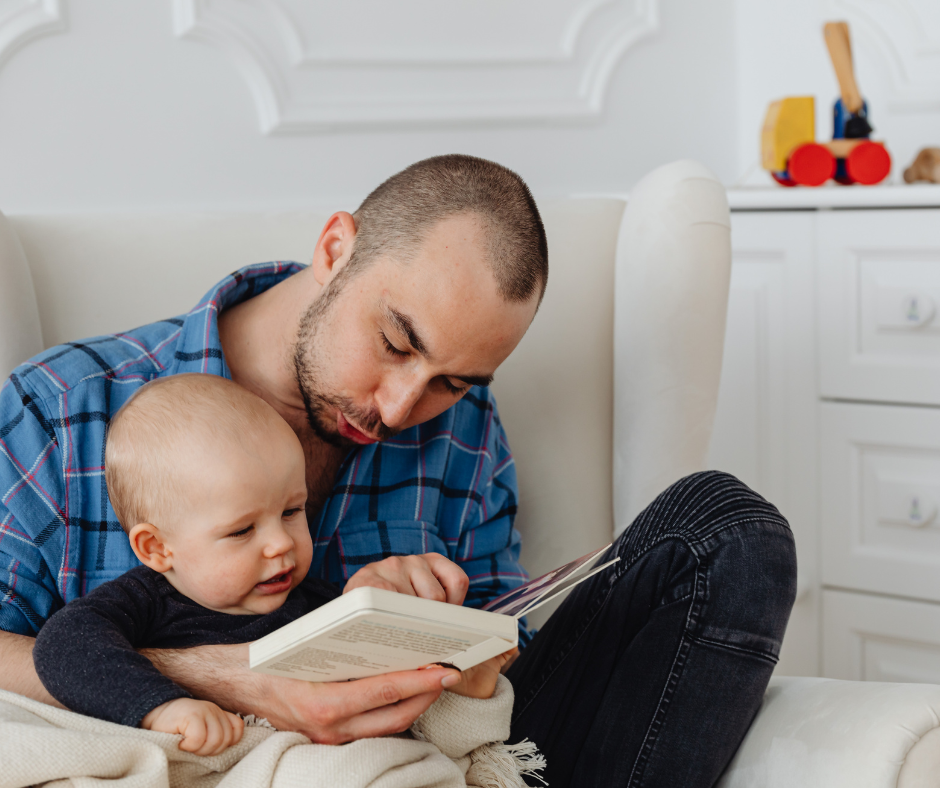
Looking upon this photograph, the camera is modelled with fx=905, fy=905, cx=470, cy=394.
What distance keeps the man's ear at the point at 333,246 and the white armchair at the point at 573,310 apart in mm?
193

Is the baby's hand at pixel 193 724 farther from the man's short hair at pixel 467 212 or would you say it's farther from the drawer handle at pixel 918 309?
the drawer handle at pixel 918 309

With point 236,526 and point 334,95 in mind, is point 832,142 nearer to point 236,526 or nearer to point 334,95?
point 334,95

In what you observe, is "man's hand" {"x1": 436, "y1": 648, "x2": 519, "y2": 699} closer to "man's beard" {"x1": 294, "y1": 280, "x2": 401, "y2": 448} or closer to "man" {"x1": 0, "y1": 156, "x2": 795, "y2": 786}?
"man" {"x1": 0, "y1": 156, "x2": 795, "y2": 786}

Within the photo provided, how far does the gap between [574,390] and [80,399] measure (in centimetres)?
63

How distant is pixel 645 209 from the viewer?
4.00 feet

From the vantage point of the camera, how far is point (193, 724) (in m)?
0.69

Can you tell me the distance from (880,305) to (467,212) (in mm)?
965

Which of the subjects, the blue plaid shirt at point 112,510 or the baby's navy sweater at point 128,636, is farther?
the blue plaid shirt at point 112,510

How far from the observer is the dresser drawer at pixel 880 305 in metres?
1.57

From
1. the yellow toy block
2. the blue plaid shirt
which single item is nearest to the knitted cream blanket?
the blue plaid shirt

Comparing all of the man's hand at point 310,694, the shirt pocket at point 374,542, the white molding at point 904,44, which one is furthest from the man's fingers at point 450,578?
the white molding at point 904,44

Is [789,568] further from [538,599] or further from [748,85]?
[748,85]

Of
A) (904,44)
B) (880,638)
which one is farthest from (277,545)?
(904,44)

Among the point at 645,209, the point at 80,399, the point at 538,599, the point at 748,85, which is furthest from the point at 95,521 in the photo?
the point at 748,85
